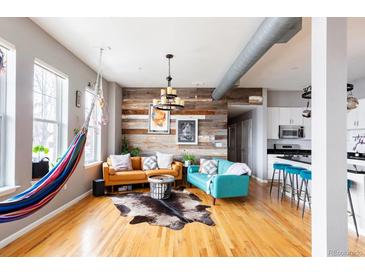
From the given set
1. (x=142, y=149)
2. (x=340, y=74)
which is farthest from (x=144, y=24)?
(x=142, y=149)

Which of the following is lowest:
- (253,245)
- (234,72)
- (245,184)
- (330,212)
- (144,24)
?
(253,245)

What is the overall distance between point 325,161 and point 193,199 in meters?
2.93

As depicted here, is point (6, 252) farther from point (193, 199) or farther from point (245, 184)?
point (245, 184)

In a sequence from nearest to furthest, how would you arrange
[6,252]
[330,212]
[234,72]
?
[330,212] < [6,252] < [234,72]

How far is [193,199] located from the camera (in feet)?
13.7

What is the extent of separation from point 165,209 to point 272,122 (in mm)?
4507

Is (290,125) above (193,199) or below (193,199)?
above

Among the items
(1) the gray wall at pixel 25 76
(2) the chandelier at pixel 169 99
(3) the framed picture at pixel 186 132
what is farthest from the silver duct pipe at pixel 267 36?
(1) the gray wall at pixel 25 76

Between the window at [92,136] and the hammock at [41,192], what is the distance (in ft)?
7.63

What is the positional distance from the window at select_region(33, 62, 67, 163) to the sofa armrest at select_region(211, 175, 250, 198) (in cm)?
298

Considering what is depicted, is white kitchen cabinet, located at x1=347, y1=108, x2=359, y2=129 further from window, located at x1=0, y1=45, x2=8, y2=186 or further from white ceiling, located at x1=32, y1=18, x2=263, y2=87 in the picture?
window, located at x1=0, y1=45, x2=8, y2=186

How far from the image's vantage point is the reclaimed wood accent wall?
6.02 metres

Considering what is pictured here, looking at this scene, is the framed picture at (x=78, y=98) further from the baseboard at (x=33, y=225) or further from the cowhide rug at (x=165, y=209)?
the cowhide rug at (x=165, y=209)
